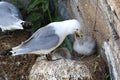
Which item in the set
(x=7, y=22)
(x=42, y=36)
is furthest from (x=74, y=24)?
(x=7, y=22)

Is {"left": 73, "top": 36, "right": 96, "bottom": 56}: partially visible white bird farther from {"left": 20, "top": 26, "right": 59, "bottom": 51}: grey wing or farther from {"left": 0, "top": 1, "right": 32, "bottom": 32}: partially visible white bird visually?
{"left": 0, "top": 1, "right": 32, "bottom": 32}: partially visible white bird

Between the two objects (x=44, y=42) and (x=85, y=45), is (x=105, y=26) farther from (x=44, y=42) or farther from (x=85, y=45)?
(x=44, y=42)

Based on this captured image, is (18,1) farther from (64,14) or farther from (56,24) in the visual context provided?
(56,24)

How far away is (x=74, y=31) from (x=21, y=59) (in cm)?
92

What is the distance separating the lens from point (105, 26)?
4141mm

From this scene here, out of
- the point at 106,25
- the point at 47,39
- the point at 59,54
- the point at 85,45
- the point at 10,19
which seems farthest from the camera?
the point at 10,19

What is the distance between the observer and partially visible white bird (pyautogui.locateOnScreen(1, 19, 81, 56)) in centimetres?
444

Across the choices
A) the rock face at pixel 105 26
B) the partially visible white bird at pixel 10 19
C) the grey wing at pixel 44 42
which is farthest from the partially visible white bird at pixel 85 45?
the partially visible white bird at pixel 10 19

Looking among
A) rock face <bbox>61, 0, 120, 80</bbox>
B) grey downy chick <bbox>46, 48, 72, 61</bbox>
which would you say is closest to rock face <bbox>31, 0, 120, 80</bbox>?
rock face <bbox>61, 0, 120, 80</bbox>

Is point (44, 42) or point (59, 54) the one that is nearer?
point (44, 42)

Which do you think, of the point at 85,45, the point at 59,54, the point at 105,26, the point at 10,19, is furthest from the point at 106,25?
the point at 10,19

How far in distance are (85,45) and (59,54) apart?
38 centimetres

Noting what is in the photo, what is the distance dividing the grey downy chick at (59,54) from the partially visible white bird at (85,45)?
0.48 feet

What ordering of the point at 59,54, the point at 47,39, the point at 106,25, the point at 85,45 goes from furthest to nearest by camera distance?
the point at 59,54 → the point at 85,45 → the point at 47,39 → the point at 106,25
